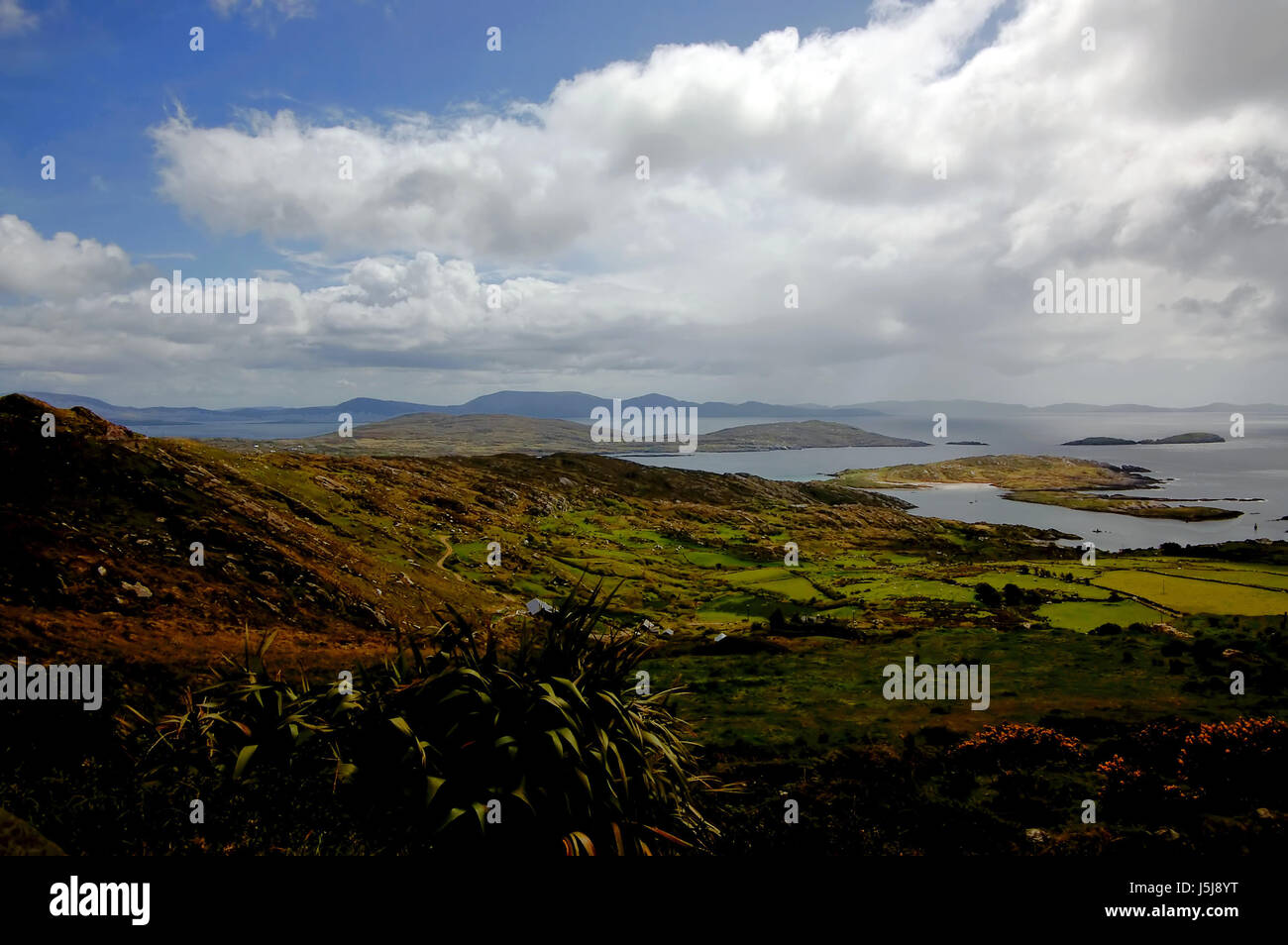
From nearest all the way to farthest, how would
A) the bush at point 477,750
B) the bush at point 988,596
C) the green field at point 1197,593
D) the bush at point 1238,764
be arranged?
the bush at point 477,750 → the bush at point 1238,764 → the green field at point 1197,593 → the bush at point 988,596

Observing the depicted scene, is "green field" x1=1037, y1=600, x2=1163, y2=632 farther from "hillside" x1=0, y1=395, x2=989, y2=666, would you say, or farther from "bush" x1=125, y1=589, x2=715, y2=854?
"bush" x1=125, y1=589, x2=715, y2=854

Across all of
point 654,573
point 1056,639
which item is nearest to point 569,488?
point 654,573

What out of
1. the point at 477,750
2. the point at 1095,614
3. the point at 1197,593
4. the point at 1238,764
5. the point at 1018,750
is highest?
the point at 477,750

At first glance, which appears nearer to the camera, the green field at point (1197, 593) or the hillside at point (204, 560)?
the hillside at point (204, 560)

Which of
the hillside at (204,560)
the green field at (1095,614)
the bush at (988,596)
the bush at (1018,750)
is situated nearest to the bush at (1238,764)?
the bush at (1018,750)

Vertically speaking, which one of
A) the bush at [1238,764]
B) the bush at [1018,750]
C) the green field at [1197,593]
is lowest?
the green field at [1197,593]

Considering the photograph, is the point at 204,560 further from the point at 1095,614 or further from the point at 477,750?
the point at 1095,614

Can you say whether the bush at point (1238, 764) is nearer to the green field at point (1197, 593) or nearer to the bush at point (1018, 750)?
the bush at point (1018, 750)

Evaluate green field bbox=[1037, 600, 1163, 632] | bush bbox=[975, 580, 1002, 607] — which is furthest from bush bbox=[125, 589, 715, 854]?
bush bbox=[975, 580, 1002, 607]

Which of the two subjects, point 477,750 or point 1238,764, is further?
point 1238,764

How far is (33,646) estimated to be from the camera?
439 inches

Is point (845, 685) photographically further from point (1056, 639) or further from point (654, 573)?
point (654, 573)

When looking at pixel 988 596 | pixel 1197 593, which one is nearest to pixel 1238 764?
pixel 988 596
